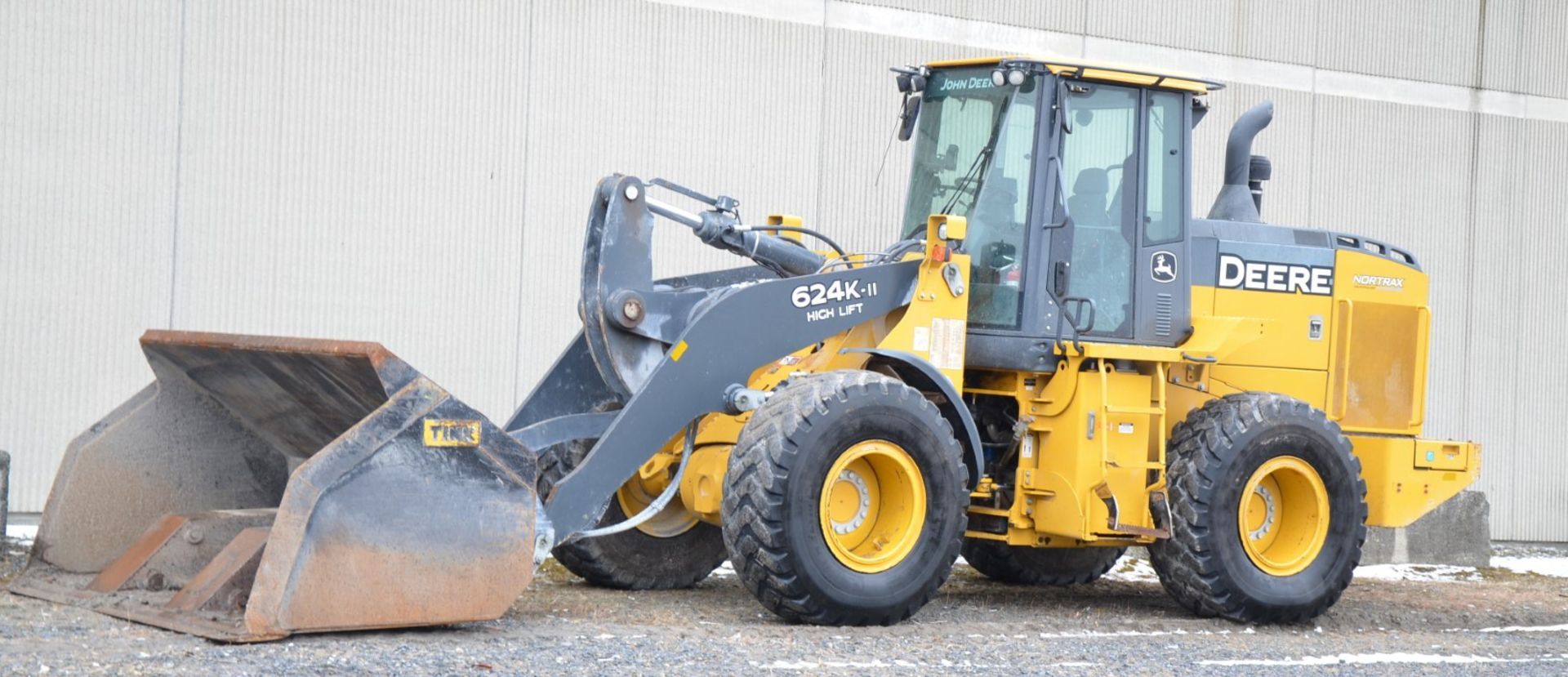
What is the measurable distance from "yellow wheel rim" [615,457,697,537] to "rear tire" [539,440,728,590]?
0.03m

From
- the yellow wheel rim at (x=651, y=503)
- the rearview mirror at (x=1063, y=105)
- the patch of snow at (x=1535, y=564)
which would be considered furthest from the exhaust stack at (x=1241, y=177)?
the patch of snow at (x=1535, y=564)

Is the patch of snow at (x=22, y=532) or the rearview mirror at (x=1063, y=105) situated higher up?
the rearview mirror at (x=1063, y=105)

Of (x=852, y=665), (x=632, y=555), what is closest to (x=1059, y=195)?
(x=632, y=555)

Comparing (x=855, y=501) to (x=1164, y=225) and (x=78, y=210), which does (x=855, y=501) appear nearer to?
(x=1164, y=225)

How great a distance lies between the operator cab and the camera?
919 cm

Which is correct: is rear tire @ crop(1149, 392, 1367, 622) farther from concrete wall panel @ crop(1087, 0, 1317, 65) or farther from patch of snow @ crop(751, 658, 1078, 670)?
concrete wall panel @ crop(1087, 0, 1317, 65)

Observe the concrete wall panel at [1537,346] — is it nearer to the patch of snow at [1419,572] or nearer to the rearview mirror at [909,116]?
the patch of snow at [1419,572]

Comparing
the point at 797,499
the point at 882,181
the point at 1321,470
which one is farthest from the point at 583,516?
the point at 882,181

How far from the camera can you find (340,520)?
6930mm

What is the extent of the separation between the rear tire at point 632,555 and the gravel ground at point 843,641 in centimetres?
13

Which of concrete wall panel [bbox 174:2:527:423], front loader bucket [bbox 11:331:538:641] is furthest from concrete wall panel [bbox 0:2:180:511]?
front loader bucket [bbox 11:331:538:641]

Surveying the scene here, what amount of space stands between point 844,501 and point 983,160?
205 cm

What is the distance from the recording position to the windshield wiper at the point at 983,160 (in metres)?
9.34

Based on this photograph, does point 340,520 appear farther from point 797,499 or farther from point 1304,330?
point 1304,330
